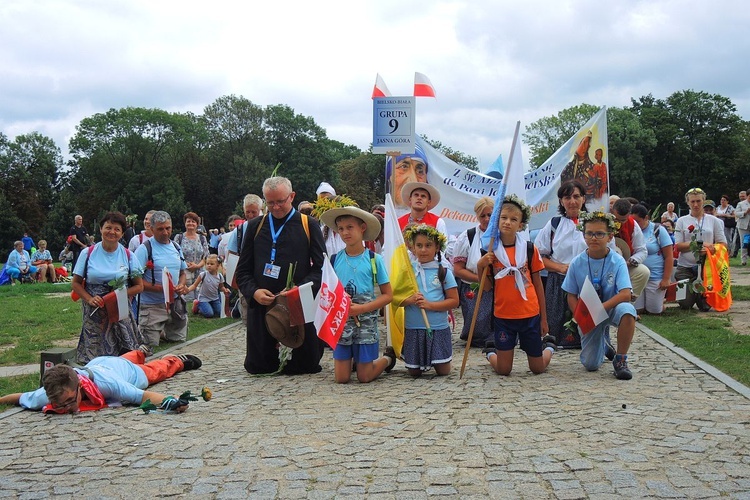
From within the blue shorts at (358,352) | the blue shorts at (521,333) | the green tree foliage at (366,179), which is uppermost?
the green tree foliage at (366,179)

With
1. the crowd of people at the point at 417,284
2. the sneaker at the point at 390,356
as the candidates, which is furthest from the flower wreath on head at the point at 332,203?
the sneaker at the point at 390,356

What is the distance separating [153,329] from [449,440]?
668cm

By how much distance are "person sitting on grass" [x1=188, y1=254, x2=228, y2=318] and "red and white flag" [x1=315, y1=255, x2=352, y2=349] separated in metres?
7.68

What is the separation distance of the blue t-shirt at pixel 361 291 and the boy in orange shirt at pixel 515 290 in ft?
3.53

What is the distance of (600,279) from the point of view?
7.98 m

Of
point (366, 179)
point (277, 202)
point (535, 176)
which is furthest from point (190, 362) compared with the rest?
point (366, 179)

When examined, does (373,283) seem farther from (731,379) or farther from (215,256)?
(215,256)

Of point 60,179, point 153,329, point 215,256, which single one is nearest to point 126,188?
point 60,179

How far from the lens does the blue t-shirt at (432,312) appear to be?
796 cm

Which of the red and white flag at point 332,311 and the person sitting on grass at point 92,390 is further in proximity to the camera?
the red and white flag at point 332,311

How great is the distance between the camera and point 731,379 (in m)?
7.26

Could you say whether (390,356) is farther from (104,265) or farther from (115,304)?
(104,265)

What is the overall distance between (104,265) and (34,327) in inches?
211

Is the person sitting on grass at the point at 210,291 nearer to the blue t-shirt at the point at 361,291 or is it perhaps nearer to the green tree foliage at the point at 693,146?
the blue t-shirt at the point at 361,291
